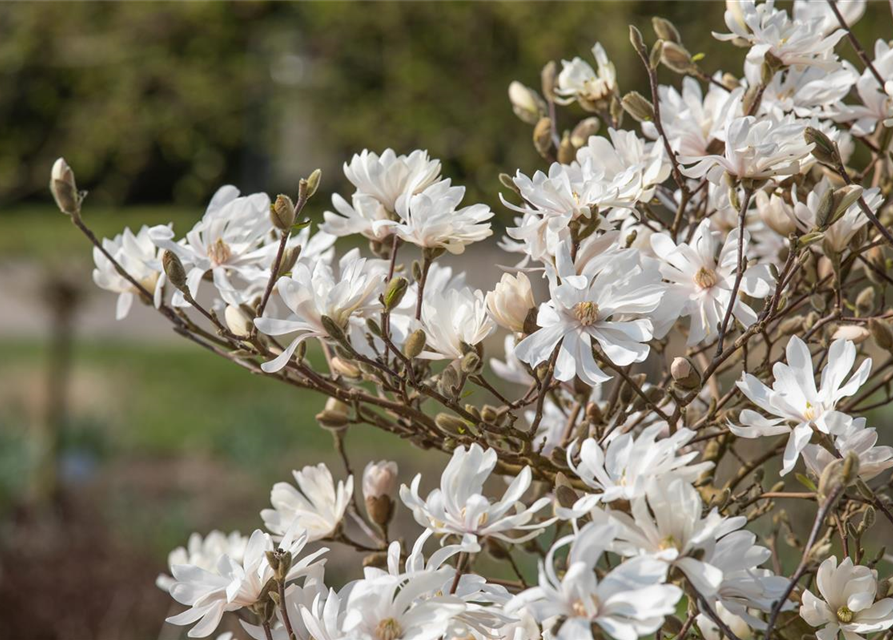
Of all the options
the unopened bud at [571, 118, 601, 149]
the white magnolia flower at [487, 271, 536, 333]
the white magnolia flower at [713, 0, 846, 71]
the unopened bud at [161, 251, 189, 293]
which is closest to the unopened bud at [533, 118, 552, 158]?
the unopened bud at [571, 118, 601, 149]

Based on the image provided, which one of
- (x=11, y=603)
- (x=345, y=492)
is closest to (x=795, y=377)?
(x=345, y=492)

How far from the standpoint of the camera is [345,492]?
3.22 ft

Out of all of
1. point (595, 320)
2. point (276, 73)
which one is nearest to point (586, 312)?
point (595, 320)

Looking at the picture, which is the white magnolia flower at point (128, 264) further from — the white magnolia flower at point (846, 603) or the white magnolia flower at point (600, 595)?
the white magnolia flower at point (846, 603)

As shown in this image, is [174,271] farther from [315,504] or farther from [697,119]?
[697,119]

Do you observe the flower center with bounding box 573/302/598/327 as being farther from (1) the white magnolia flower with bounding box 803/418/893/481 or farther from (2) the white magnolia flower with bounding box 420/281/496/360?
(1) the white magnolia flower with bounding box 803/418/893/481

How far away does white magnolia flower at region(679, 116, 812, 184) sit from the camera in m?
0.82

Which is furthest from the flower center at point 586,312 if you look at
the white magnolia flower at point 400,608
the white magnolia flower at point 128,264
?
the white magnolia flower at point 128,264

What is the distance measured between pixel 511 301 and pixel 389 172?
176 mm

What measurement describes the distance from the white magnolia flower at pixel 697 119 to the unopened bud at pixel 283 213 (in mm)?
370

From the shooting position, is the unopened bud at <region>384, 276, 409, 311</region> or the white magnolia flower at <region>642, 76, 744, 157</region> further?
the white magnolia flower at <region>642, 76, 744, 157</region>

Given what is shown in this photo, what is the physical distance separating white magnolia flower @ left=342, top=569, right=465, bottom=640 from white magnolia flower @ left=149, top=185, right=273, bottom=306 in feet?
1.11

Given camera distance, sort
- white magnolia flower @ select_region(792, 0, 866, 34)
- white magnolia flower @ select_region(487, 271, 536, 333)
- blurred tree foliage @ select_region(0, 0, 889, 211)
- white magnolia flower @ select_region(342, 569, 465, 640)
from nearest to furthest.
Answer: white magnolia flower @ select_region(342, 569, 465, 640), white magnolia flower @ select_region(487, 271, 536, 333), white magnolia flower @ select_region(792, 0, 866, 34), blurred tree foliage @ select_region(0, 0, 889, 211)

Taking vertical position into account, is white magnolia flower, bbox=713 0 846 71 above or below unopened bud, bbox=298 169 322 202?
above
